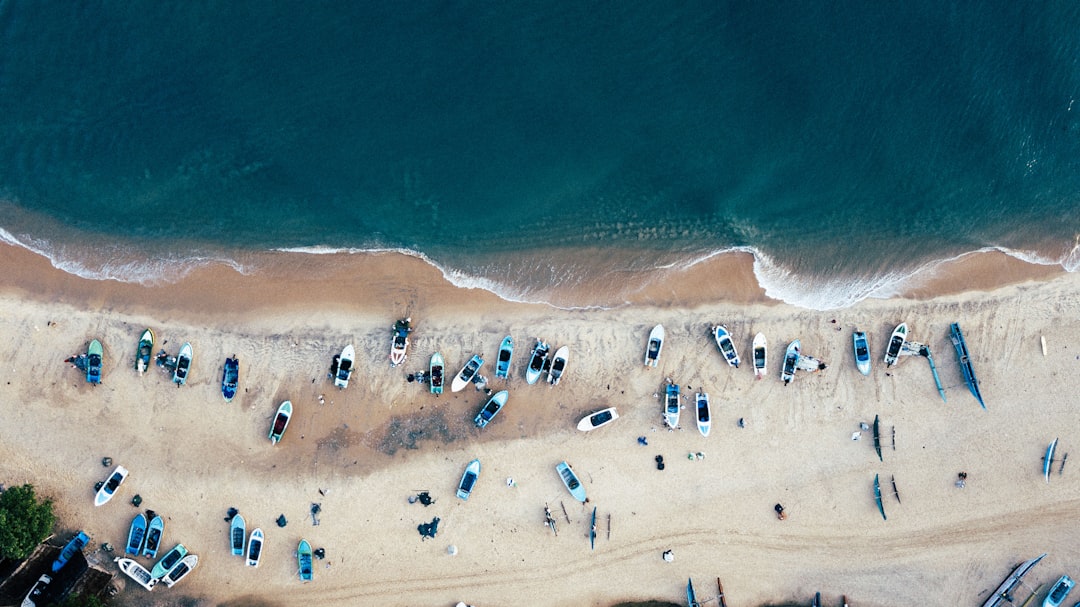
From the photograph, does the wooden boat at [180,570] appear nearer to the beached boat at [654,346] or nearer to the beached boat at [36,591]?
the beached boat at [36,591]

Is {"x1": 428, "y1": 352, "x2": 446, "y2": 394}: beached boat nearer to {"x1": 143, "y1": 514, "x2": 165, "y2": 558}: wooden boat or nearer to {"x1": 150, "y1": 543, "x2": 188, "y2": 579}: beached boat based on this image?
{"x1": 150, "y1": 543, "x2": 188, "y2": 579}: beached boat

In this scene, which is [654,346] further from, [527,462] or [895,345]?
[895,345]

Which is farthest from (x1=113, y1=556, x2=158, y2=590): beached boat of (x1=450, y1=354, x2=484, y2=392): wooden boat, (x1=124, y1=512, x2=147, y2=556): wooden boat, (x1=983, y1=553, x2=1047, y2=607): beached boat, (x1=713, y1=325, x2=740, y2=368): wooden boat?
(x1=983, y1=553, x2=1047, y2=607): beached boat

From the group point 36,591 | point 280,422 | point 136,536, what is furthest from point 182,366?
point 36,591

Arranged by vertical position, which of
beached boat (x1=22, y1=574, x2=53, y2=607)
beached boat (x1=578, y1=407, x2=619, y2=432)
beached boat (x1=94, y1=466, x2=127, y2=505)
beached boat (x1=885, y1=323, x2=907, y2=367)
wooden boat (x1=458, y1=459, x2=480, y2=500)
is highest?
beached boat (x1=885, y1=323, x2=907, y2=367)

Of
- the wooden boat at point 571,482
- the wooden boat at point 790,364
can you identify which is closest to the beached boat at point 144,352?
the wooden boat at point 571,482

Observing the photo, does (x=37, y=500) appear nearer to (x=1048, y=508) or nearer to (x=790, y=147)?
(x=790, y=147)

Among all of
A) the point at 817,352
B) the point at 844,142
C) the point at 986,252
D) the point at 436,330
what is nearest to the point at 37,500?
the point at 436,330
